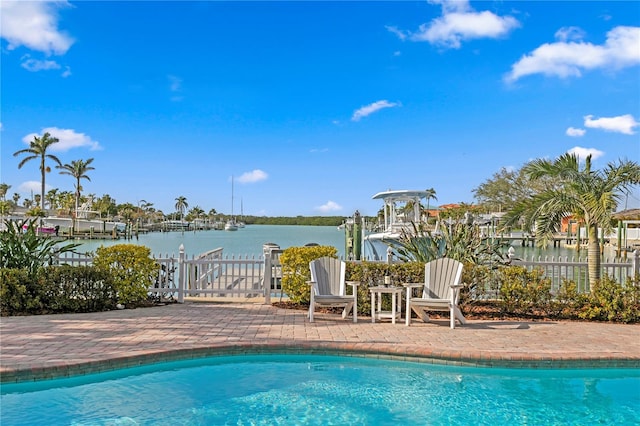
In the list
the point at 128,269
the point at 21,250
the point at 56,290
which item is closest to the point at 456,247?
the point at 128,269

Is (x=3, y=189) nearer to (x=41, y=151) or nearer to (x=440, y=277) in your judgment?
(x=41, y=151)

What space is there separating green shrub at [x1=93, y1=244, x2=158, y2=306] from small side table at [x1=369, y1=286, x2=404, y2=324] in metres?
4.20

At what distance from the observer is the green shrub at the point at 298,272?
8.66 meters

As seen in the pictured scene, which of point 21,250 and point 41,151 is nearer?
point 21,250

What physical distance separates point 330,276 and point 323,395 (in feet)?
10.8

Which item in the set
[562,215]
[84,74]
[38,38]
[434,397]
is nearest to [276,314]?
[434,397]

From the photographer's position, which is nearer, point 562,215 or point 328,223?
point 562,215

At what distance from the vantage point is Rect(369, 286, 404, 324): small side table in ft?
24.6

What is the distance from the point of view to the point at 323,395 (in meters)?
4.88

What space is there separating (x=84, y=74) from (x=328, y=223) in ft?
288

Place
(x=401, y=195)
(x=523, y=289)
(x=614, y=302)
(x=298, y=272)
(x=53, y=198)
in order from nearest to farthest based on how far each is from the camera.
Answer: (x=614, y=302) → (x=523, y=289) → (x=298, y=272) → (x=401, y=195) → (x=53, y=198)

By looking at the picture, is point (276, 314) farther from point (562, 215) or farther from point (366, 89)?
point (366, 89)

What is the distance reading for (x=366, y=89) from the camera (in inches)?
734

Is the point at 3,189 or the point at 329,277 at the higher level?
the point at 3,189
